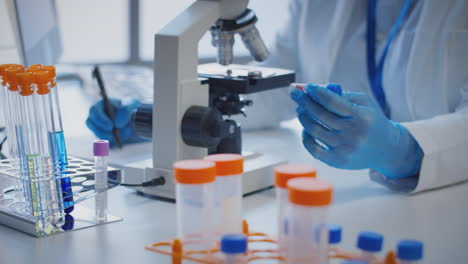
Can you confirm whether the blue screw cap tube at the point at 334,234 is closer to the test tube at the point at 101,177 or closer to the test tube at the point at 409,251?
the test tube at the point at 409,251

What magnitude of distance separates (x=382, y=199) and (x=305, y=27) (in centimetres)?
84

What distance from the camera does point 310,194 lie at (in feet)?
2.32

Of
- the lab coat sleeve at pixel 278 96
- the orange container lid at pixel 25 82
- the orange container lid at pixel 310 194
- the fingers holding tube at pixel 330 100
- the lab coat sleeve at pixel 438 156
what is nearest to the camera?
the orange container lid at pixel 310 194

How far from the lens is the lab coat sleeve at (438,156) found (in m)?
1.33

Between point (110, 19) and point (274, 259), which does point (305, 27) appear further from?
point (110, 19)

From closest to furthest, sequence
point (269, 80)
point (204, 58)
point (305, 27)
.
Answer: point (269, 80), point (305, 27), point (204, 58)

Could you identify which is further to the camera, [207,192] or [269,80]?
[269,80]

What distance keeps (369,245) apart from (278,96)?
119 cm

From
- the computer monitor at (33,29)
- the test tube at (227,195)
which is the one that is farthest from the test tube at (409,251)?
the computer monitor at (33,29)

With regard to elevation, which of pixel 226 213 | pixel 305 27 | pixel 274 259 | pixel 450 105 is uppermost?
pixel 305 27

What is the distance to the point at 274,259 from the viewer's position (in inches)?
37.1

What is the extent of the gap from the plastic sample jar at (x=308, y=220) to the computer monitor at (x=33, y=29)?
0.69 meters

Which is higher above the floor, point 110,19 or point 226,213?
point 110,19

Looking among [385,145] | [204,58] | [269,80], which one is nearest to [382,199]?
[385,145]
